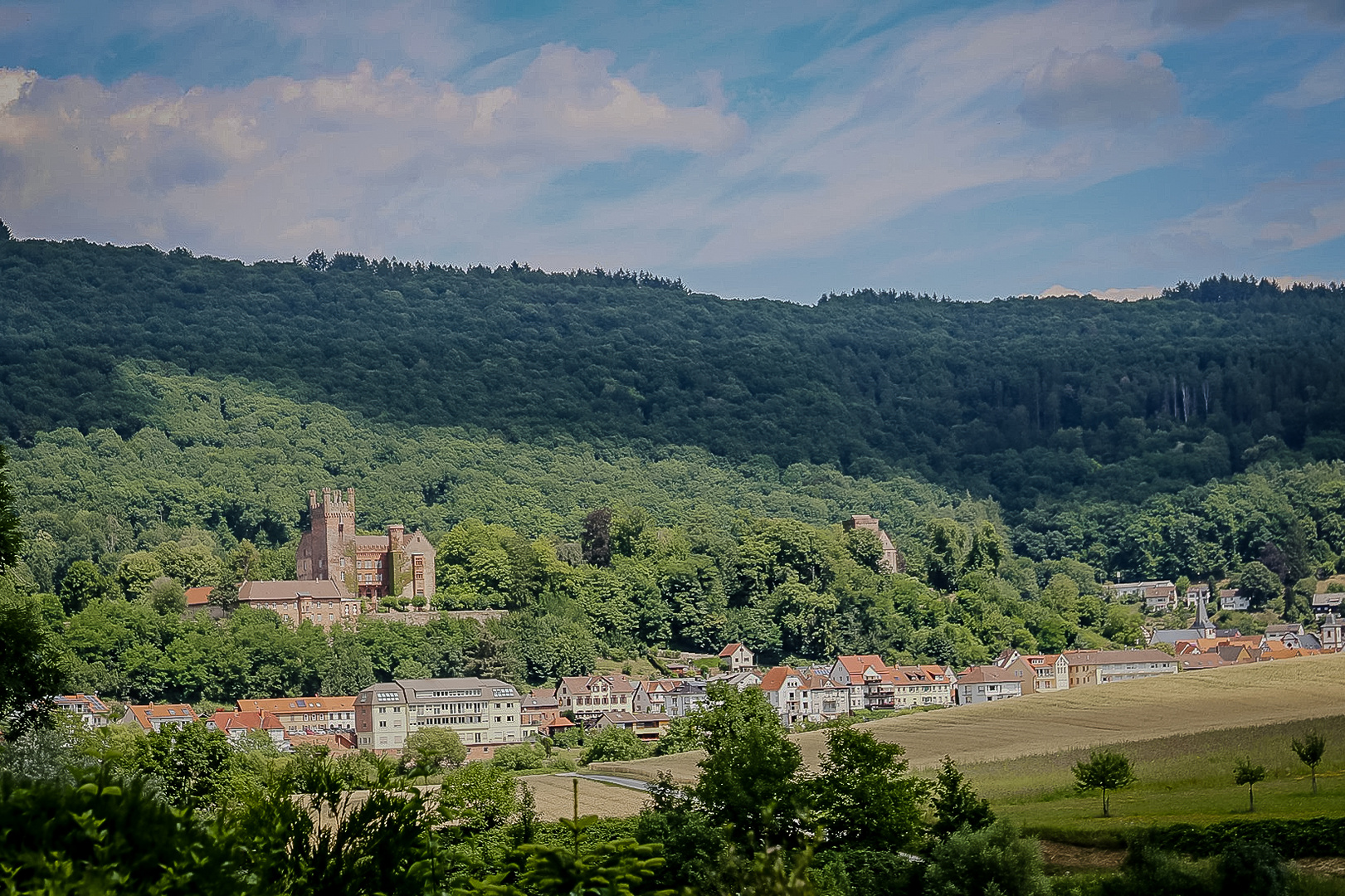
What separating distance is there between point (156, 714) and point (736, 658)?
40.1 meters

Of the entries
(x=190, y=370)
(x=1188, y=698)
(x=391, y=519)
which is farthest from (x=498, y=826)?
(x=190, y=370)

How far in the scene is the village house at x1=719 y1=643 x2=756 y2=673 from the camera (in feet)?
355

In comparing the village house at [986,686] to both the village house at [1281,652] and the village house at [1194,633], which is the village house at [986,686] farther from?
the village house at [1194,633]

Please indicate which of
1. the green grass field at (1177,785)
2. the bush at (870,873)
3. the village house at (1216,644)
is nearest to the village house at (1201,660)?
the village house at (1216,644)

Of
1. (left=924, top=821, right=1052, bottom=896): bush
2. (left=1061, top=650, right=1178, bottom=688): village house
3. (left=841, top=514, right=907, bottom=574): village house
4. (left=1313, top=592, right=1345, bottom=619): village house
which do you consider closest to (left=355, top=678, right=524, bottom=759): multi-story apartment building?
(left=1061, top=650, right=1178, bottom=688): village house

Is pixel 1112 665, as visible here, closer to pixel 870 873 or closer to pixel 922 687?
pixel 922 687

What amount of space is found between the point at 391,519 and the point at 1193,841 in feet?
423

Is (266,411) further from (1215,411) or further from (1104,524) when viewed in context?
(1215,411)

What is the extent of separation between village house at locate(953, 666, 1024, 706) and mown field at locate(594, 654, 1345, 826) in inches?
959

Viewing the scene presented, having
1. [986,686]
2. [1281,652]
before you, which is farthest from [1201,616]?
[986,686]

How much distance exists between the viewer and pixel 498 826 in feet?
133

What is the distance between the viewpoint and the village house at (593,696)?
9275 centimetres

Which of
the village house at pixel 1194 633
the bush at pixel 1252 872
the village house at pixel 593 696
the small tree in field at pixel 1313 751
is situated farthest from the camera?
the village house at pixel 1194 633

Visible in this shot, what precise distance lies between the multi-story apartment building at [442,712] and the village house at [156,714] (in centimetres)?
948
